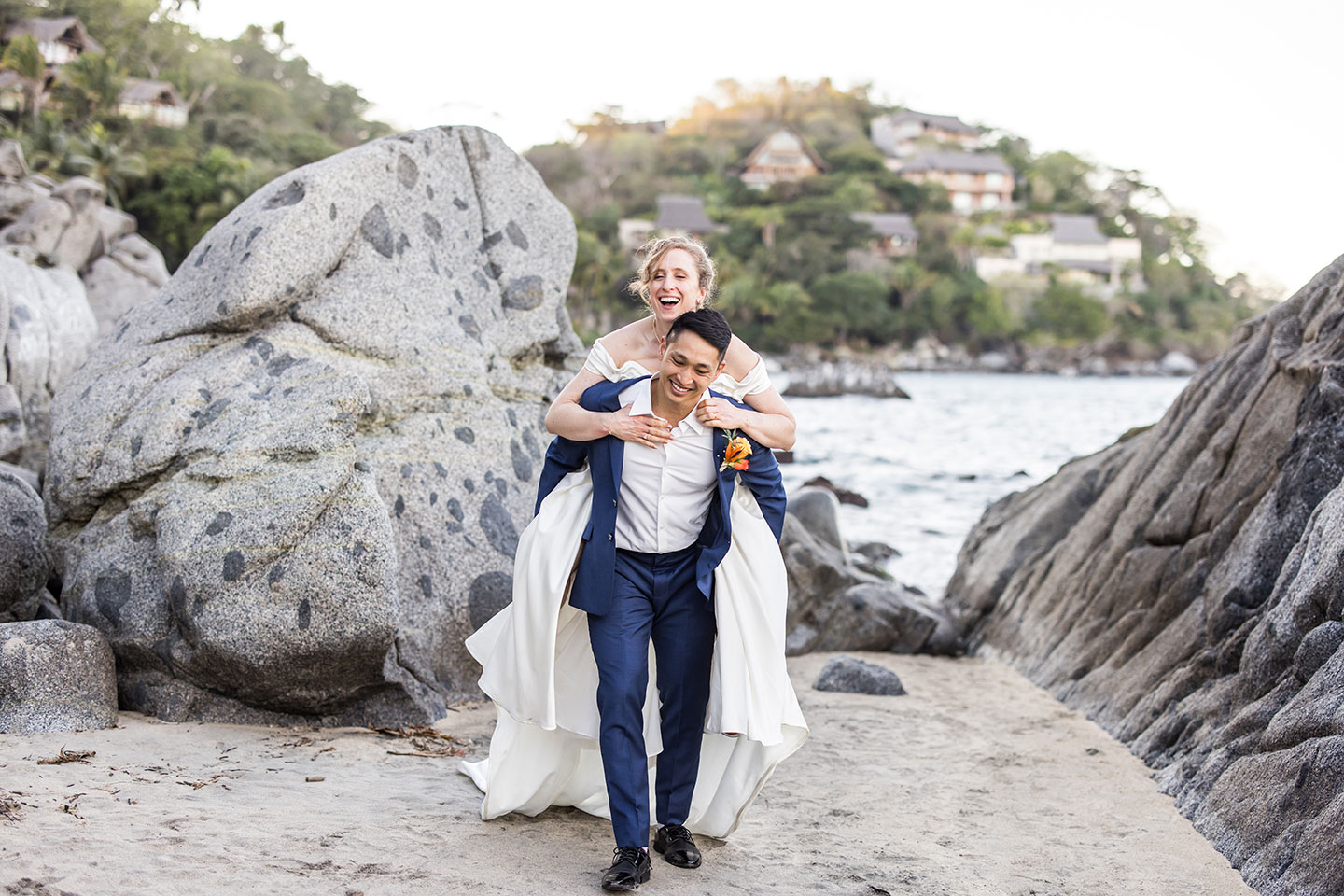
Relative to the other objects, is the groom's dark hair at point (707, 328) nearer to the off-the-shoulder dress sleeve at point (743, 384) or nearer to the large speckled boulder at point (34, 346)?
the off-the-shoulder dress sleeve at point (743, 384)

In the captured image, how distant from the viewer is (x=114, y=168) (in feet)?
117

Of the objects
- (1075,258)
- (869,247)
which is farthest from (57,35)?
(1075,258)

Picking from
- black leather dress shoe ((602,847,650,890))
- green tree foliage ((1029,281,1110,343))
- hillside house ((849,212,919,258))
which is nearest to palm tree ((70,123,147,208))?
black leather dress shoe ((602,847,650,890))

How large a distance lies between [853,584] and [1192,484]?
3.07 meters

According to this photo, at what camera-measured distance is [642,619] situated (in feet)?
12.5

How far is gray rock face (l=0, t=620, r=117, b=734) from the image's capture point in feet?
14.9

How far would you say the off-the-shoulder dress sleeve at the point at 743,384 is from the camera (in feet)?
12.8

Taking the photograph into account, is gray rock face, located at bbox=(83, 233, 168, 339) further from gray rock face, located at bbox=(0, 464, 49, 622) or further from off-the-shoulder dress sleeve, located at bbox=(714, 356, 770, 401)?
off-the-shoulder dress sleeve, located at bbox=(714, 356, 770, 401)

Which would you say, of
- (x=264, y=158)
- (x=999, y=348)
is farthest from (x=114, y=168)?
(x=999, y=348)

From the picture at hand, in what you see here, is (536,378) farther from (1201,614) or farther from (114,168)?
(114,168)

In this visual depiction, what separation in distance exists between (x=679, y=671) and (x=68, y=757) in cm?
233

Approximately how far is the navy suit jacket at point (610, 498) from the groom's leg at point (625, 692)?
7 centimetres

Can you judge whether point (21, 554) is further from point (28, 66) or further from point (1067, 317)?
point (1067, 317)

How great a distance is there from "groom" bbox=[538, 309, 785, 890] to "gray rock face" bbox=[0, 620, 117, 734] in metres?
2.39
